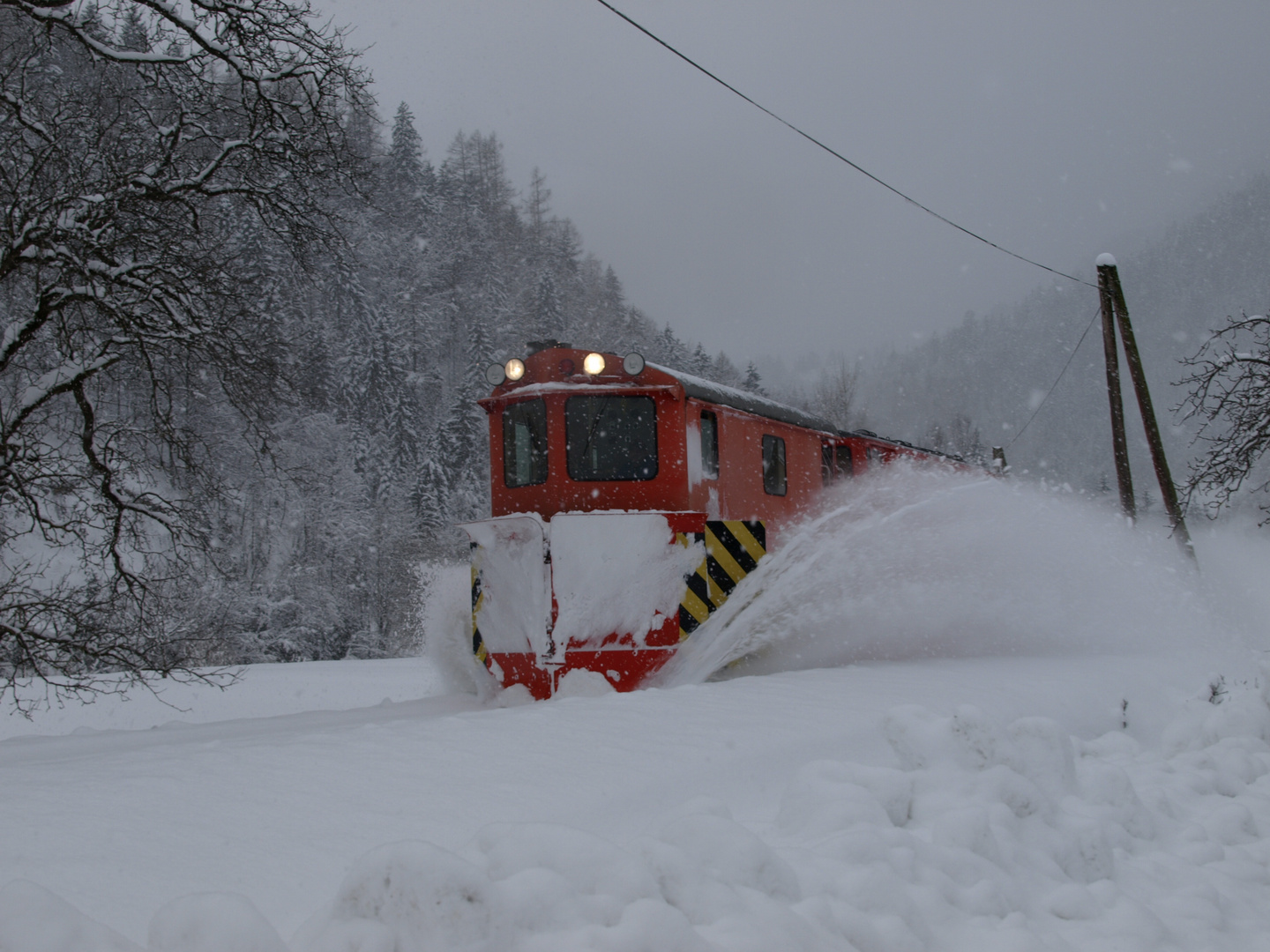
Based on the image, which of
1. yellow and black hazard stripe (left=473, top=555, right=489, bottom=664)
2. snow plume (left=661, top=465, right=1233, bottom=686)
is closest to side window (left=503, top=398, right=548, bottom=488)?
yellow and black hazard stripe (left=473, top=555, right=489, bottom=664)

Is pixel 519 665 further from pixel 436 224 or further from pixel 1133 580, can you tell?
pixel 436 224

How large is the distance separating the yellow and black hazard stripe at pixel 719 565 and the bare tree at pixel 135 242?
3492 mm

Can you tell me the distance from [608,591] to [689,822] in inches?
172

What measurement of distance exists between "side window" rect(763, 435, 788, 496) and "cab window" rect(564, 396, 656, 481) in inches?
64.0

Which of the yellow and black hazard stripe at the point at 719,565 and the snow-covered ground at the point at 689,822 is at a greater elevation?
the yellow and black hazard stripe at the point at 719,565

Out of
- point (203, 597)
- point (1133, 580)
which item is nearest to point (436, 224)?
point (203, 597)

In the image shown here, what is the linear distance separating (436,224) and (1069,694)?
165 feet

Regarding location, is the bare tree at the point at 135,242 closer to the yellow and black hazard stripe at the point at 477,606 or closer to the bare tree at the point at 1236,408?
the yellow and black hazard stripe at the point at 477,606

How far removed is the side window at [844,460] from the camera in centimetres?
1093

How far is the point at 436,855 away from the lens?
7.70ft

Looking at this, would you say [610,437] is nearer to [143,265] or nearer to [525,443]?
[525,443]

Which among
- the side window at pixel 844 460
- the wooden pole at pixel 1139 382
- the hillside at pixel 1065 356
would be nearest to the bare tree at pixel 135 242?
the side window at pixel 844 460

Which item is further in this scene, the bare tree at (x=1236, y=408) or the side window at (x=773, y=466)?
the bare tree at (x=1236, y=408)

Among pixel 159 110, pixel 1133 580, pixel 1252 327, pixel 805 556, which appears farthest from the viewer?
pixel 1133 580
